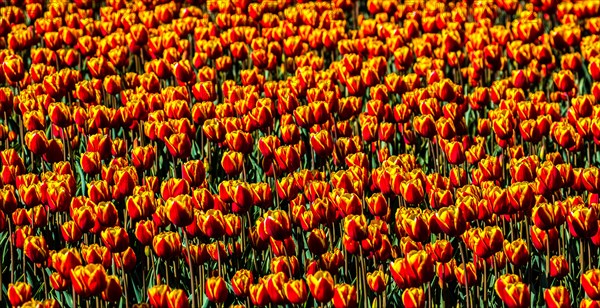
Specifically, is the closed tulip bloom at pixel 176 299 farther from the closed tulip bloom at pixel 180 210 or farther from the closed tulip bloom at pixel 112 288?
the closed tulip bloom at pixel 180 210

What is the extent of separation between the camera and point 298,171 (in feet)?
18.6

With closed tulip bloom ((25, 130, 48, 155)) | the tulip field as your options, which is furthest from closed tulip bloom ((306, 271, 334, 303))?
closed tulip bloom ((25, 130, 48, 155))

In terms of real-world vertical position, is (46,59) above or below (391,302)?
above

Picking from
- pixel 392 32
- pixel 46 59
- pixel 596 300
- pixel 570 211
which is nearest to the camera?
pixel 596 300

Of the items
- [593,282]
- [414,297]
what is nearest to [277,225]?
[414,297]

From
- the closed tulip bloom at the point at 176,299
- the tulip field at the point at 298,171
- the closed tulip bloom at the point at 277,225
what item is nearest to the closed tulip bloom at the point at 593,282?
the tulip field at the point at 298,171

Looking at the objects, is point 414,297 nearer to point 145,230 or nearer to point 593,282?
point 593,282

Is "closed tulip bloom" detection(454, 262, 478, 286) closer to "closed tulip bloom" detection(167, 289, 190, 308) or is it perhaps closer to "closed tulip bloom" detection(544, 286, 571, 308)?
"closed tulip bloom" detection(544, 286, 571, 308)

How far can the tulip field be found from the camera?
392 cm

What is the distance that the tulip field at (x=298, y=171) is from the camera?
3.92 m

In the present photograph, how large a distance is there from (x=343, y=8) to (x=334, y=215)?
15.2 ft

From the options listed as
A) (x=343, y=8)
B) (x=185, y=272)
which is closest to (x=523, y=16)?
(x=343, y=8)

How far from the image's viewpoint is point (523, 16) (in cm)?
762

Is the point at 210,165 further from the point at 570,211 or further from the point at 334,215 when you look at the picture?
the point at 570,211
